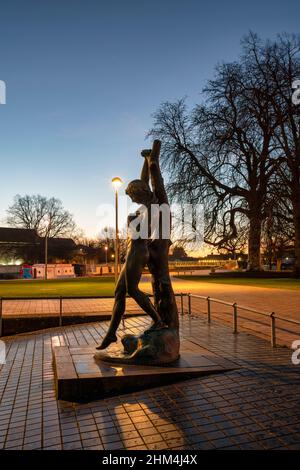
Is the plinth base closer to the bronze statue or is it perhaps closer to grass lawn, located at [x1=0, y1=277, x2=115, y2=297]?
the bronze statue

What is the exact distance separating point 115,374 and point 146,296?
140 centimetres

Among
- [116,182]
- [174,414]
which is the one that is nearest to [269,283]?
[116,182]

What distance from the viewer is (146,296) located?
6957 millimetres

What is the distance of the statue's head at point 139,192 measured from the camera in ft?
23.4

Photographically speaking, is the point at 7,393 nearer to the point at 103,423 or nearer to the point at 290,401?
the point at 103,423

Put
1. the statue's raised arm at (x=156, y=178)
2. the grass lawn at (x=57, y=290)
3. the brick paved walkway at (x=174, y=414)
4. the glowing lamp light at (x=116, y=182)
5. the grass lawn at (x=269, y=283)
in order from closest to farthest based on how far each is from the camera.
→ the brick paved walkway at (x=174, y=414), the statue's raised arm at (x=156, y=178), the glowing lamp light at (x=116, y=182), the grass lawn at (x=57, y=290), the grass lawn at (x=269, y=283)

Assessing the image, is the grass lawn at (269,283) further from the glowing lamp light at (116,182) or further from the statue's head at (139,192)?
the statue's head at (139,192)

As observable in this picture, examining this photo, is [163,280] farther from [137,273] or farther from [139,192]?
[139,192]

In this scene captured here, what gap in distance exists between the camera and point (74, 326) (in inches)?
502

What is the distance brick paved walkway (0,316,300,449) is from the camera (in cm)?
429

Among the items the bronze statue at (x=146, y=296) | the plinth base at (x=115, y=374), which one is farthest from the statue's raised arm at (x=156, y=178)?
the plinth base at (x=115, y=374)
